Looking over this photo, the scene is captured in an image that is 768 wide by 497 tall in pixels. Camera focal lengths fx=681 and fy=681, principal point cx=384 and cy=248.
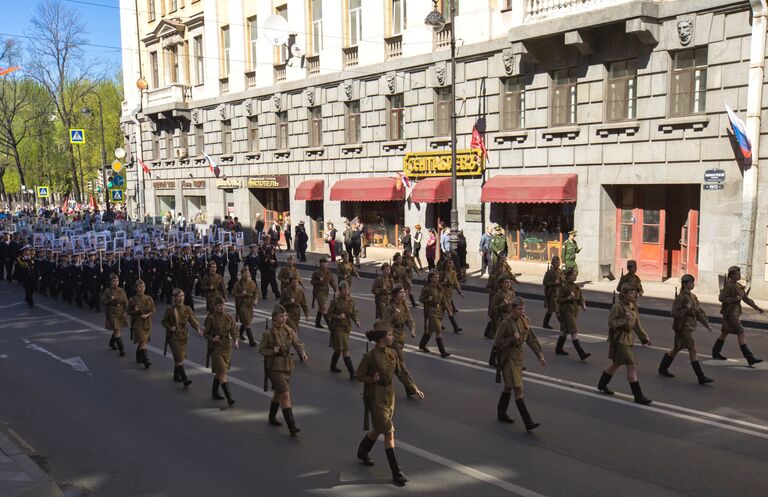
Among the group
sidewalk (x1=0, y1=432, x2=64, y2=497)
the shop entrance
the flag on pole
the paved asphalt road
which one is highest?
the flag on pole

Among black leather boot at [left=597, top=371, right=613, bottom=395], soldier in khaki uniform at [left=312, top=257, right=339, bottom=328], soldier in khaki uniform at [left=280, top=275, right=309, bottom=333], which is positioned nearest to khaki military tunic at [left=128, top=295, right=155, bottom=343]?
soldier in khaki uniform at [left=280, top=275, right=309, bottom=333]

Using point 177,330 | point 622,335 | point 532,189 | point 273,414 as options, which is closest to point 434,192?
point 532,189

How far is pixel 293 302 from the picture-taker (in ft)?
42.5

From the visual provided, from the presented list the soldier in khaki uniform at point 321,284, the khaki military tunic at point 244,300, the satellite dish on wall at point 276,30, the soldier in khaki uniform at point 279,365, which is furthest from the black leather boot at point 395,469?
the satellite dish on wall at point 276,30

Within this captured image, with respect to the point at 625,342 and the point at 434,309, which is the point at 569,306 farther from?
the point at 625,342

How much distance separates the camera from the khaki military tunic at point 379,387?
23.6 ft

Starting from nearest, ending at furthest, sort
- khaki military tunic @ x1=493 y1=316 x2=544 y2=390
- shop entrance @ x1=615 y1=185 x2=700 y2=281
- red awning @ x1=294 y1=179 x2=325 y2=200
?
1. khaki military tunic @ x1=493 y1=316 x2=544 y2=390
2. shop entrance @ x1=615 y1=185 x2=700 y2=281
3. red awning @ x1=294 y1=179 x2=325 y2=200

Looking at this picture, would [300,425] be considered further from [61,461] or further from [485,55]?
[485,55]

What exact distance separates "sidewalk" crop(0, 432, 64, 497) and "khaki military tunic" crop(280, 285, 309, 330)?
5.64 metres

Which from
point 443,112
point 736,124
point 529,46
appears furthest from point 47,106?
point 736,124

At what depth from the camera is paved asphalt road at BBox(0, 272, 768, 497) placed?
7070 mm

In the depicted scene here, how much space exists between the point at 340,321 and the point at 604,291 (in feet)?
37.6

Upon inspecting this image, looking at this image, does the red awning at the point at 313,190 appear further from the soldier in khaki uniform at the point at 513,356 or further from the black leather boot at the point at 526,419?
the black leather boot at the point at 526,419

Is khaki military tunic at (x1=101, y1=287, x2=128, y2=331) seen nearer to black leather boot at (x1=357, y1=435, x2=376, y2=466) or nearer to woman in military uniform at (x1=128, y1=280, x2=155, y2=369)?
woman in military uniform at (x1=128, y1=280, x2=155, y2=369)
